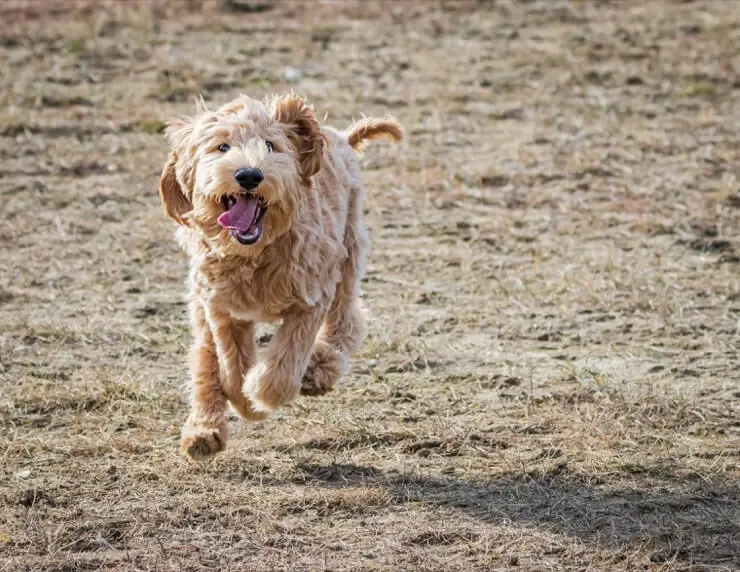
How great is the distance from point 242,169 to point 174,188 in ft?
1.91

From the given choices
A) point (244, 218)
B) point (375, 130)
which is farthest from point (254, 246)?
point (375, 130)

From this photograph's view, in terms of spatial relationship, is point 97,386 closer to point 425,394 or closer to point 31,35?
point 425,394

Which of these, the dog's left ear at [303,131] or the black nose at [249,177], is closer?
the black nose at [249,177]

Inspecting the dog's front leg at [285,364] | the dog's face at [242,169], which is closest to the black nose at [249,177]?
the dog's face at [242,169]

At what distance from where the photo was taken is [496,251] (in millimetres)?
8859

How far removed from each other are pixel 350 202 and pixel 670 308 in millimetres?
2446

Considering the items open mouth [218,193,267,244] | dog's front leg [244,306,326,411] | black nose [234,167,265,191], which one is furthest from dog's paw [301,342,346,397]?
black nose [234,167,265,191]

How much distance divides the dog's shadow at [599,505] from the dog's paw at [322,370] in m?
0.35

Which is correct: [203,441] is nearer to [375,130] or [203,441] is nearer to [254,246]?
[254,246]

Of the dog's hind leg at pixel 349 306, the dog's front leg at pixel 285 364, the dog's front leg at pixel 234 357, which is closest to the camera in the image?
the dog's front leg at pixel 285 364

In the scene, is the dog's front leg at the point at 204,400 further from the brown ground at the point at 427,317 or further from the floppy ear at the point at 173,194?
the floppy ear at the point at 173,194

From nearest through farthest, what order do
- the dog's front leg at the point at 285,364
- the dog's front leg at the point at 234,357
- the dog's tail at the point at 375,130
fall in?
1. the dog's front leg at the point at 285,364
2. the dog's front leg at the point at 234,357
3. the dog's tail at the point at 375,130

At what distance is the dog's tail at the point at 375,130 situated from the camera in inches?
258

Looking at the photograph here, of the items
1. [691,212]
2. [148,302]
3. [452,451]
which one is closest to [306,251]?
[452,451]
